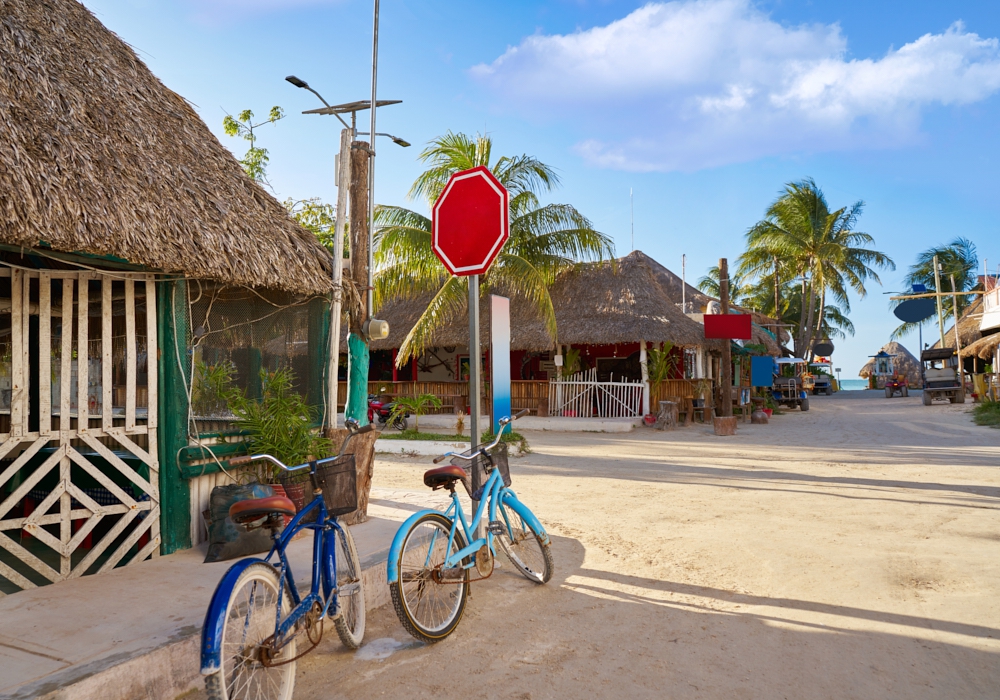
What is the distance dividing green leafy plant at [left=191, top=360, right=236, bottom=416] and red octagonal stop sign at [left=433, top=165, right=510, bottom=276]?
2.09m

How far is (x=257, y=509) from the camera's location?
114 inches

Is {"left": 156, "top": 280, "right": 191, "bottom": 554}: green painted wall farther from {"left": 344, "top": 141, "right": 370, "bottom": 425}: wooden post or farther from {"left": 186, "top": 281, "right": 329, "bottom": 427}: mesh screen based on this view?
{"left": 344, "top": 141, "right": 370, "bottom": 425}: wooden post

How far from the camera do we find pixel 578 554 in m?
5.67

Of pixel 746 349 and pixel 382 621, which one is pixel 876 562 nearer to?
pixel 382 621

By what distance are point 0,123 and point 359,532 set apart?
3.57 metres

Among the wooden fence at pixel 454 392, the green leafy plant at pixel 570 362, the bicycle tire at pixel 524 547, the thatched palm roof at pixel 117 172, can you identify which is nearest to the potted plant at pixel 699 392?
the green leafy plant at pixel 570 362

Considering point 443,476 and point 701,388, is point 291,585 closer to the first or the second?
point 443,476

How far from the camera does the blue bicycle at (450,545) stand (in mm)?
3656

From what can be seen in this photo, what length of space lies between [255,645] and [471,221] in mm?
2757

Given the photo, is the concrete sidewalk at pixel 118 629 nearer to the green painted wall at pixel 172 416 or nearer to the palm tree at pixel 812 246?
the green painted wall at pixel 172 416

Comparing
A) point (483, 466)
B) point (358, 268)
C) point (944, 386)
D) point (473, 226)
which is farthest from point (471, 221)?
point (944, 386)

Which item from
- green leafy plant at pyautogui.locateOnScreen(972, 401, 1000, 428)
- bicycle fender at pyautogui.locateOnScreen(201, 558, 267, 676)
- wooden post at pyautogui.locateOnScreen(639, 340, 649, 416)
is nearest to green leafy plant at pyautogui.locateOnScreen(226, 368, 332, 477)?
bicycle fender at pyautogui.locateOnScreen(201, 558, 267, 676)

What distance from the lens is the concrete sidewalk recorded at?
287 centimetres

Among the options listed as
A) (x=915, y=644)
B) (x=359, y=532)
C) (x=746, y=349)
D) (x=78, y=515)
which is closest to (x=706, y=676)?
(x=915, y=644)
